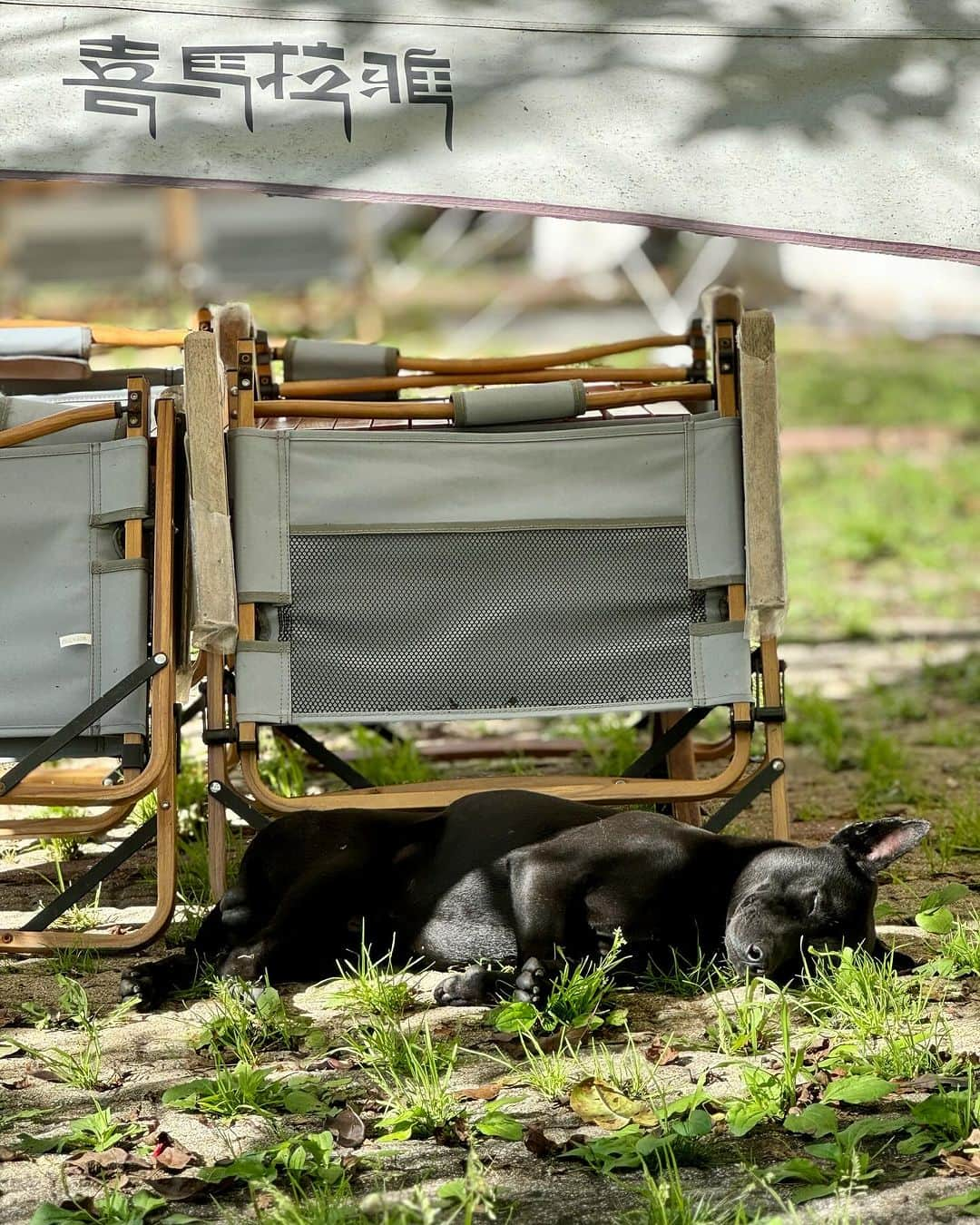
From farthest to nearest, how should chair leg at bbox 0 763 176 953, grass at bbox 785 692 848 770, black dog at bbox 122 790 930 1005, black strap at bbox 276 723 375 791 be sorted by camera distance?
grass at bbox 785 692 848 770
black strap at bbox 276 723 375 791
chair leg at bbox 0 763 176 953
black dog at bbox 122 790 930 1005

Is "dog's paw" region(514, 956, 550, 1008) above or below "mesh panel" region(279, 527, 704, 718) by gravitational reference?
below

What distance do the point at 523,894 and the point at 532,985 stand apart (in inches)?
8.9

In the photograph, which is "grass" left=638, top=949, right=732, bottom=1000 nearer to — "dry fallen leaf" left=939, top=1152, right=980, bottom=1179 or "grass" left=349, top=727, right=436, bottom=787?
"dry fallen leaf" left=939, top=1152, right=980, bottom=1179

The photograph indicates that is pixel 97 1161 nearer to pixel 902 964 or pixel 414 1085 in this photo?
pixel 414 1085

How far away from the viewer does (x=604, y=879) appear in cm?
292

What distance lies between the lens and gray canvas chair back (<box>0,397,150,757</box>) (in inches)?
128

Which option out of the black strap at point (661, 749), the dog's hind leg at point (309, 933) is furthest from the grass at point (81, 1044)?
the black strap at point (661, 749)

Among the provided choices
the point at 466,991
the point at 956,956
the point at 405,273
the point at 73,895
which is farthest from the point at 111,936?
the point at 405,273

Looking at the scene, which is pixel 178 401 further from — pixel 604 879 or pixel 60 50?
pixel 604 879

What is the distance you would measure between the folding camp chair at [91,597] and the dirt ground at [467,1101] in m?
0.43

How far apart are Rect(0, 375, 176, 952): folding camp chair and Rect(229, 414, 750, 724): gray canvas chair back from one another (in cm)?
21

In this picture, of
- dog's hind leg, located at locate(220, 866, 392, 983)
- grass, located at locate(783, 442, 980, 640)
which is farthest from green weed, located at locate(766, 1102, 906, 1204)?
grass, located at locate(783, 442, 980, 640)

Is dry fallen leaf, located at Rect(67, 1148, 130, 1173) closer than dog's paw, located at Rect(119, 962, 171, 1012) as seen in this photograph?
Yes

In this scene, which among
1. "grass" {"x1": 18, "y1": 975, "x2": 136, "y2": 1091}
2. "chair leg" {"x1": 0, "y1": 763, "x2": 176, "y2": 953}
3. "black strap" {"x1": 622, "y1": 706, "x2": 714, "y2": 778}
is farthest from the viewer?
"black strap" {"x1": 622, "y1": 706, "x2": 714, "y2": 778}
